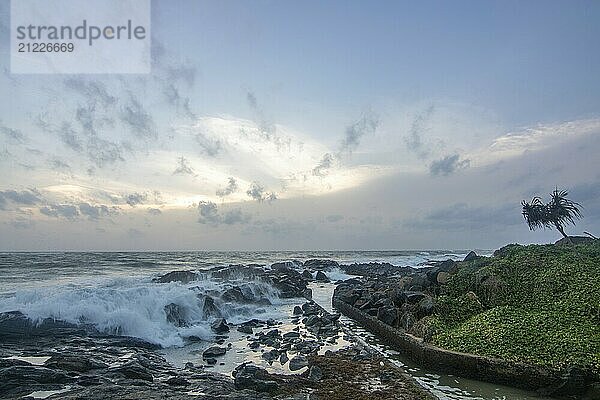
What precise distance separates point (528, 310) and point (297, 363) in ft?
25.3

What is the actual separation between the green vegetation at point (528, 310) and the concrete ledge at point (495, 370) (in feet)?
1.28

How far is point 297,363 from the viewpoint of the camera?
13.3m

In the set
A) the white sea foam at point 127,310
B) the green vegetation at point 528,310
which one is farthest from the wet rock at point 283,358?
the white sea foam at point 127,310

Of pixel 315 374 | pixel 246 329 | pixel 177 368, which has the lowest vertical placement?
pixel 246 329

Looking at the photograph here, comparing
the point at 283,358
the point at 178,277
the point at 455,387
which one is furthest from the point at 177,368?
the point at 178,277

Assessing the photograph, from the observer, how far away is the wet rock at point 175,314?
21.3 metres

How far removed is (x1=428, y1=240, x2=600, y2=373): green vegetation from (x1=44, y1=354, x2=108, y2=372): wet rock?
32.5ft

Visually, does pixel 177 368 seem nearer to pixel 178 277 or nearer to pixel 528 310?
pixel 528 310

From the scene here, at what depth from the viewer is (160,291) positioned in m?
24.3

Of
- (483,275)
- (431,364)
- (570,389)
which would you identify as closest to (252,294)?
(483,275)

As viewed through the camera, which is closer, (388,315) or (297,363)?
(297,363)

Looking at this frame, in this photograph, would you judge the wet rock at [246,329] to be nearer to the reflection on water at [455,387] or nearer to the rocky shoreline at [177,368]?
the rocky shoreline at [177,368]

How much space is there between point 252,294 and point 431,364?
19.6 meters

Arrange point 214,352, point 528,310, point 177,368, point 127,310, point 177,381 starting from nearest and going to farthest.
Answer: point 177,381 < point 177,368 < point 528,310 < point 214,352 < point 127,310
